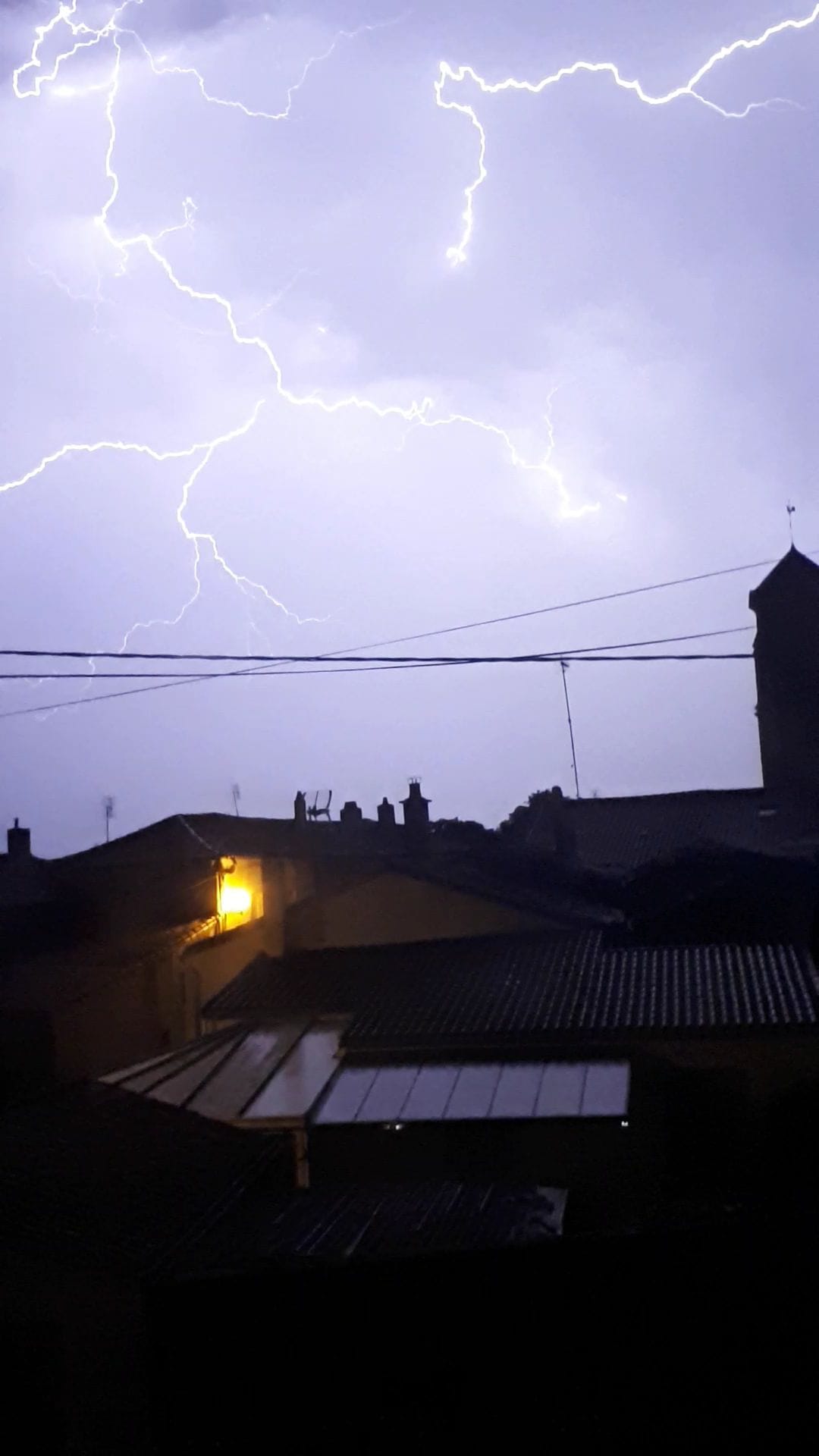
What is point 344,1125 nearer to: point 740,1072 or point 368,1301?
point 740,1072

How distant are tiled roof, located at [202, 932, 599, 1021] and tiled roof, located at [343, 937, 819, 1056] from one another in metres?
0.08

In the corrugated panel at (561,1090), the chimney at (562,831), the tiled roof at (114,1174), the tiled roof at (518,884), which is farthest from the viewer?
the chimney at (562,831)

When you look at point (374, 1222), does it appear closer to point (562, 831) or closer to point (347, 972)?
point (347, 972)

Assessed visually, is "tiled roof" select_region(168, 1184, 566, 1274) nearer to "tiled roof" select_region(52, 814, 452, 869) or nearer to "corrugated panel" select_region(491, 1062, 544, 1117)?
"corrugated panel" select_region(491, 1062, 544, 1117)

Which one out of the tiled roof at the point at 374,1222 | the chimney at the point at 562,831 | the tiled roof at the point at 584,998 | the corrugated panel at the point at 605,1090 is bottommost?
the corrugated panel at the point at 605,1090

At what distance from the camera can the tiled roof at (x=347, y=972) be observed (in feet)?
45.8

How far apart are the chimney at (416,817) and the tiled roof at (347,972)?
4.93 metres

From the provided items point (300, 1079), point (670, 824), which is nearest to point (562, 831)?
point (670, 824)

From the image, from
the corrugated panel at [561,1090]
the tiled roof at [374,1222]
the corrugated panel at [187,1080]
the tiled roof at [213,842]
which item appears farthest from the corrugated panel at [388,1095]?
the tiled roof at [213,842]

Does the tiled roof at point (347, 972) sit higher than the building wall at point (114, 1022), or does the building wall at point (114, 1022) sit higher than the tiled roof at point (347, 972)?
the tiled roof at point (347, 972)

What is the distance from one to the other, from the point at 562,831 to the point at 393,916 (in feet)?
33.6

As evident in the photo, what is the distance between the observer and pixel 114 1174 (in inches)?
286

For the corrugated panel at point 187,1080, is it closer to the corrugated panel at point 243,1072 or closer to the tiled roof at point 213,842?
the corrugated panel at point 243,1072

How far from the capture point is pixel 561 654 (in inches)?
398
